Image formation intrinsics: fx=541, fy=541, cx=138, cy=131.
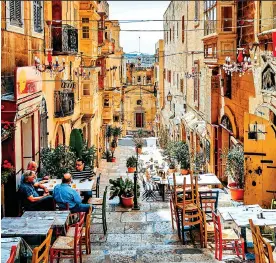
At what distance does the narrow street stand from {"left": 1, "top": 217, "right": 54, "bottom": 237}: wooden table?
34.9 inches

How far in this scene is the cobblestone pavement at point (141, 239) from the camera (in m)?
8.13

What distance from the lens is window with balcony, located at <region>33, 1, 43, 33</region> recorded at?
13230 millimetres

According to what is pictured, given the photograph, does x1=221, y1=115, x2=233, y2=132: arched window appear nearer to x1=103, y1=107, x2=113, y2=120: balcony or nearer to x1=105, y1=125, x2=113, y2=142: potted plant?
x1=103, y1=107, x2=113, y2=120: balcony

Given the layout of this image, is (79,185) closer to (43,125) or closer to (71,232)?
(71,232)

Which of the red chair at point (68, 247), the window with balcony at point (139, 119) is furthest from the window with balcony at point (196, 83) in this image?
the window with balcony at point (139, 119)

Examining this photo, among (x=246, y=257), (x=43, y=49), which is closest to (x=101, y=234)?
(x=246, y=257)

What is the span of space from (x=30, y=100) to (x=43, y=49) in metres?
3.52

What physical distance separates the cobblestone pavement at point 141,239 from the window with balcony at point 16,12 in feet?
14.4

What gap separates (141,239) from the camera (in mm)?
9492

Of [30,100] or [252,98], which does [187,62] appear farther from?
[30,100]

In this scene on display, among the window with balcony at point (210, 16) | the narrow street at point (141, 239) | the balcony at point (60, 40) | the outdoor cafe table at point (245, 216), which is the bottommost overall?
the narrow street at point (141, 239)

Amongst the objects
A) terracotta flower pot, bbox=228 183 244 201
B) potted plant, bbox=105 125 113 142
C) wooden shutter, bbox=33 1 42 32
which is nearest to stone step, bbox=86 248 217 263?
terracotta flower pot, bbox=228 183 244 201

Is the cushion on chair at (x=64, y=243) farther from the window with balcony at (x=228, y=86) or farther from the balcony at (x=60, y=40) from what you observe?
the balcony at (x=60, y=40)

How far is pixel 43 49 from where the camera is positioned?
1448 cm
